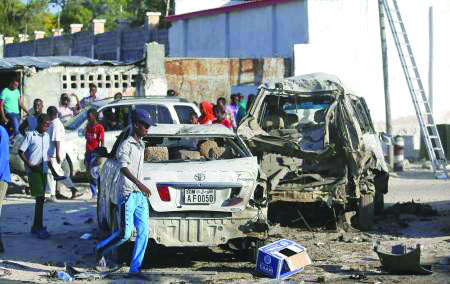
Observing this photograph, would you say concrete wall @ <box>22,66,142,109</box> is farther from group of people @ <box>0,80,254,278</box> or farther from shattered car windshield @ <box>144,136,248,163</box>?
shattered car windshield @ <box>144,136,248,163</box>

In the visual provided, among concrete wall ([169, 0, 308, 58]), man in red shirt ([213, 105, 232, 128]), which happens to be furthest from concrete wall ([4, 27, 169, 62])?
man in red shirt ([213, 105, 232, 128])

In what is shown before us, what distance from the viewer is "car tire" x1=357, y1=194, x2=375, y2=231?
11875mm

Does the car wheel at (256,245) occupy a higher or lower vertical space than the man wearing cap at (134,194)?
lower

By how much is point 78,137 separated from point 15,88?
10.2 feet

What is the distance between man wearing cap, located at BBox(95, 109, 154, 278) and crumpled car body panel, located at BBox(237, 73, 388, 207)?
123 inches

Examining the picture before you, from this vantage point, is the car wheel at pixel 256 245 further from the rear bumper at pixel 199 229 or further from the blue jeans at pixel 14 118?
the blue jeans at pixel 14 118

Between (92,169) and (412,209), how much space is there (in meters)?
5.40

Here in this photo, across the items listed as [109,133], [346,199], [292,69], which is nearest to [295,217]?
[346,199]

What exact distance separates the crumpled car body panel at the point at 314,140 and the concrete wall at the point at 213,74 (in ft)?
32.4

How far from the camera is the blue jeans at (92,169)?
15.4 metres

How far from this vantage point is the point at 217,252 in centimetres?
1070

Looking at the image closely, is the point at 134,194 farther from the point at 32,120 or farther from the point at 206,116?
the point at 206,116

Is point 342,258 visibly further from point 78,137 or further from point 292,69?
point 292,69

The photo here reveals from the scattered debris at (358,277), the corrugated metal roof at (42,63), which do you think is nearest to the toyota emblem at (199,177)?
the scattered debris at (358,277)
